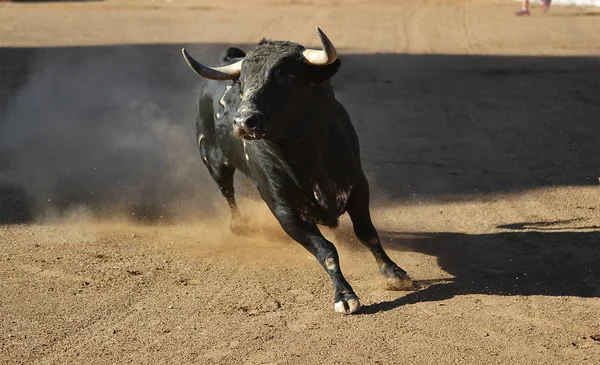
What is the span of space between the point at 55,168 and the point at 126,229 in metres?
2.96

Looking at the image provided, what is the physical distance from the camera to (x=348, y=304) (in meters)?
6.64

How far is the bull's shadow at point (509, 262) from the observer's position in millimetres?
7066

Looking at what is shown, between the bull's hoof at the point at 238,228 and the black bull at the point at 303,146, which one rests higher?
the black bull at the point at 303,146

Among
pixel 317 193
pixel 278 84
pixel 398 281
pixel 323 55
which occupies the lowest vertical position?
pixel 398 281

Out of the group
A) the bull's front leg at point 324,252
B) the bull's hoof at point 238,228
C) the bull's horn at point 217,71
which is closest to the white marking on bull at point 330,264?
the bull's front leg at point 324,252

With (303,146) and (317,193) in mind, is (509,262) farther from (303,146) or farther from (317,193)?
(303,146)

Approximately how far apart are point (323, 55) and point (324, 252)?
4.70 feet

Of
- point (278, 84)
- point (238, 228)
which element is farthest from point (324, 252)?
point (238, 228)

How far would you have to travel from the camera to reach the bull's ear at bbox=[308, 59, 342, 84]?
6.74m

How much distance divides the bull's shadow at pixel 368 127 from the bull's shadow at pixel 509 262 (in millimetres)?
1487

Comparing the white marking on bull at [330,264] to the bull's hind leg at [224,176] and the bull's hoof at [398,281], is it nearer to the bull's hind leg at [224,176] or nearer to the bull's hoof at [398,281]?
the bull's hoof at [398,281]

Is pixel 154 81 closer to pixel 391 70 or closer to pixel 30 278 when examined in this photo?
pixel 391 70

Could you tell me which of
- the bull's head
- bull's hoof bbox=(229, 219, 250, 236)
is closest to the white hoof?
the bull's head

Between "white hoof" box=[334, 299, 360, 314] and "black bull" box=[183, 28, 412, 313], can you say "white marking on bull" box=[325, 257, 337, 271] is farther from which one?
"white hoof" box=[334, 299, 360, 314]
